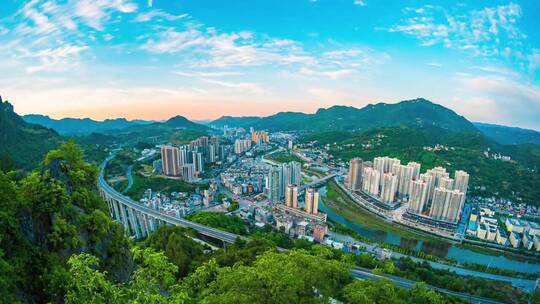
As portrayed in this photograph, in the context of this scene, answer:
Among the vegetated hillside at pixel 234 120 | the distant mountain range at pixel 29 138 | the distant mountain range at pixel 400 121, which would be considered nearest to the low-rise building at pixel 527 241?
the distant mountain range at pixel 29 138

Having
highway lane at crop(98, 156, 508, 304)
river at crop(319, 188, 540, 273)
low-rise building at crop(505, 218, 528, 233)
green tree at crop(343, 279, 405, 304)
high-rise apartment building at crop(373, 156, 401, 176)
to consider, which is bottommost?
river at crop(319, 188, 540, 273)

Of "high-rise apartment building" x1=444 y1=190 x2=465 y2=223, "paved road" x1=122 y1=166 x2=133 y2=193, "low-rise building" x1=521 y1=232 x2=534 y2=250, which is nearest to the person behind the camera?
"low-rise building" x1=521 y1=232 x2=534 y2=250

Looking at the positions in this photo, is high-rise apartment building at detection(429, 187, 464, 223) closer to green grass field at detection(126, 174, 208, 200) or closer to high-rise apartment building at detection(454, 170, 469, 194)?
high-rise apartment building at detection(454, 170, 469, 194)

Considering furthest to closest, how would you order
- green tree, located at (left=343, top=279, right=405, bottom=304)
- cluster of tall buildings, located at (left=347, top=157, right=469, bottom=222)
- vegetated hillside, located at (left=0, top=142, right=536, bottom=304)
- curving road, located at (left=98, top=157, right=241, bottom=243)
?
cluster of tall buildings, located at (left=347, top=157, right=469, bottom=222) → curving road, located at (left=98, top=157, right=241, bottom=243) → green tree, located at (left=343, top=279, right=405, bottom=304) → vegetated hillside, located at (left=0, top=142, right=536, bottom=304)

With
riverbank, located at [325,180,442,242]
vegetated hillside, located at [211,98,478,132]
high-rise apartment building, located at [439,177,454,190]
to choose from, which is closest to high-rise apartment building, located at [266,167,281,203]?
riverbank, located at [325,180,442,242]

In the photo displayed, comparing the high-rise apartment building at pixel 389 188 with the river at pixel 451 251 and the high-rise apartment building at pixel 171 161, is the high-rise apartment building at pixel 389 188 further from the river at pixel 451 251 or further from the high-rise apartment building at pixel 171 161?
the high-rise apartment building at pixel 171 161

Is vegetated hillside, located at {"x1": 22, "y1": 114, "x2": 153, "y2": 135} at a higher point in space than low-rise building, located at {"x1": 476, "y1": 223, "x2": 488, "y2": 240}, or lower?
higher

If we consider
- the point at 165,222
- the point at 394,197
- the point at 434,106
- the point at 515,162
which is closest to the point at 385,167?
the point at 394,197
